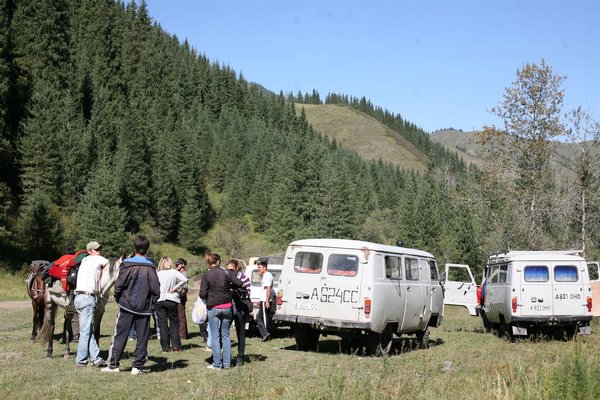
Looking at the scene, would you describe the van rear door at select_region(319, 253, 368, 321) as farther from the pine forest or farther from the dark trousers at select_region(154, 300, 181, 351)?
the pine forest

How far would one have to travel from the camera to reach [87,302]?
11.7 metres

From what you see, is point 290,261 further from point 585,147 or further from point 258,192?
point 258,192

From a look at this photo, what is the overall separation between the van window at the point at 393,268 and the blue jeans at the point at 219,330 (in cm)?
425

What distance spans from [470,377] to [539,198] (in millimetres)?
30544

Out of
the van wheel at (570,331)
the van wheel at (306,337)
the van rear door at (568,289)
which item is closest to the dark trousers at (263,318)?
the van wheel at (306,337)

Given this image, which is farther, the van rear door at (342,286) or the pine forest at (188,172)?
the pine forest at (188,172)

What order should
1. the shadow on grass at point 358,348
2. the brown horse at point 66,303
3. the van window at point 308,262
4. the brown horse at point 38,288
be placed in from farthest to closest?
1. the shadow on grass at point 358,348
2. the van window at point 308,262
3. the brown horse at point 38,288
4. the brown horse at point 66,303

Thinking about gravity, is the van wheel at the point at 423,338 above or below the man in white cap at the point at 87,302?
below

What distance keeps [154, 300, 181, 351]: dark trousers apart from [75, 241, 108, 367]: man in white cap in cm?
264

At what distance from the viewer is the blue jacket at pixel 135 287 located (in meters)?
→ 10.7

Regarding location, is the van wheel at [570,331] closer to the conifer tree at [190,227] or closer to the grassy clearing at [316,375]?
the grassy clearing at [316,375]

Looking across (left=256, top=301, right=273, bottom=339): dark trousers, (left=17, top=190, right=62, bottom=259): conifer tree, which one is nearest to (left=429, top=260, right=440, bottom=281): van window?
(left=256, top=301, right=273, bottom=339): dark trousers

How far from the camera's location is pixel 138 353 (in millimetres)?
10867

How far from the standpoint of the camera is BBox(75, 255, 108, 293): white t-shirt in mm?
11648
